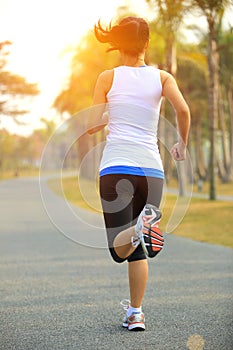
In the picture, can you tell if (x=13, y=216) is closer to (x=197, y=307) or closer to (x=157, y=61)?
(x=197, y=307)

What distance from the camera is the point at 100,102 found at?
409cm

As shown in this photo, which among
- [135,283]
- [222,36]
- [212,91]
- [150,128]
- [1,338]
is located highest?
[222,36]

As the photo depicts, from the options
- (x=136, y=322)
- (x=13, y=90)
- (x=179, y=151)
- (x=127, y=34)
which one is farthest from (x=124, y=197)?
(x=13, y=90)

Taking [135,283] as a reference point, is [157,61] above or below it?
above

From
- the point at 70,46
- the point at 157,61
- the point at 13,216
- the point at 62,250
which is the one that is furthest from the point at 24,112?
the point at 62,250

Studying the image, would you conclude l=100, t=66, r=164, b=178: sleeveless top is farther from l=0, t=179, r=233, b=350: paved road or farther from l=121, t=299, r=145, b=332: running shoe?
l=121, t=299, r=145, b=332: running shoe

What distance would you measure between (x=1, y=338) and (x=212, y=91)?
58.5ft

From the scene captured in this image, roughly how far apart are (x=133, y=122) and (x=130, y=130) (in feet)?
0.16

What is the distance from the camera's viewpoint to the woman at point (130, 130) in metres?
3.97

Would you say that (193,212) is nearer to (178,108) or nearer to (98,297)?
(98,297)

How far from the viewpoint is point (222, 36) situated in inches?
1499

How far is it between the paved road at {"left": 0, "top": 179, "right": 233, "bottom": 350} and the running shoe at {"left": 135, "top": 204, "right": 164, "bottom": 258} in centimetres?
27

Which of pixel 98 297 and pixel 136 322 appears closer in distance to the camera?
pixel 136 322

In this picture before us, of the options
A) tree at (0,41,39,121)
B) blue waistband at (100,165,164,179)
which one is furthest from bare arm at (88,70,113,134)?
tree at (0,41,39,121)
